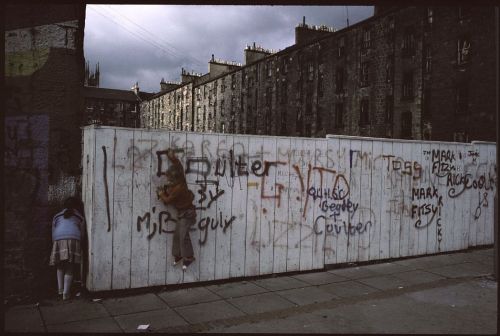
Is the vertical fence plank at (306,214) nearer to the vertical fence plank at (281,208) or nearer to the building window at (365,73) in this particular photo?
the vertical fence plank at (281,208)

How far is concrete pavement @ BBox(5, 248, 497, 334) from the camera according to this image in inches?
204

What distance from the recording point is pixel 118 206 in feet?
20.7

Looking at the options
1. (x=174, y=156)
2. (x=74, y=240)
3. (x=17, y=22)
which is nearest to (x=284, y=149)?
(x=174, y=156)

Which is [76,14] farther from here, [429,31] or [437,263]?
[429,31]

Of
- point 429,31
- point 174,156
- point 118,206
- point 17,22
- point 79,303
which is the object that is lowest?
point 79,303

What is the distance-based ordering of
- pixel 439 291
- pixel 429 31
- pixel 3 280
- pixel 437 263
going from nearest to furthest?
pixel 3 280 → pixel 439 291 → pixel 437 263 → pixel 429 31

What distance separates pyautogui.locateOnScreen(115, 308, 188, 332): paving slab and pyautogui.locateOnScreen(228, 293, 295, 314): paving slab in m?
0.90

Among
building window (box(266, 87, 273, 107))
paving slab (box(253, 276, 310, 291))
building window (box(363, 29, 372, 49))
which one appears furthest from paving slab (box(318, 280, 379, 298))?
building window (box(266, 87, 273, 107))

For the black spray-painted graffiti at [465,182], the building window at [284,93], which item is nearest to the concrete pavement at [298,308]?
the black spray-painted graffiti at [465,182]

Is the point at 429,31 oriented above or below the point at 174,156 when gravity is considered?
above

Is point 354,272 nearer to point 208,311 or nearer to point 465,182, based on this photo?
point 208,311

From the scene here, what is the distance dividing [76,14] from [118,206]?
2879 mm

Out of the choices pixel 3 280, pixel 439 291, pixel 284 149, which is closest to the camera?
pixel 3 280

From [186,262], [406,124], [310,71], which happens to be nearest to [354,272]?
[186,262]
